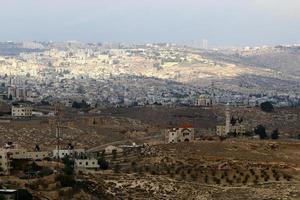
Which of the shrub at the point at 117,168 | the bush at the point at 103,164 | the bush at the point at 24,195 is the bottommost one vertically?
the shrub at the point at 117,168

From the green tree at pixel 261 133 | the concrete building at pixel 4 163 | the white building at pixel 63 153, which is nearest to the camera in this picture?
the concrete building at pixel 4 163

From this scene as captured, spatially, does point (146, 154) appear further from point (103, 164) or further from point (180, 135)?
point (180, 135)

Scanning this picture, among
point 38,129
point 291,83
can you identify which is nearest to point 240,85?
point 291,83

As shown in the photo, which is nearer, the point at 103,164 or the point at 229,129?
the point at 103,164

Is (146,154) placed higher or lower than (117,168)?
higher

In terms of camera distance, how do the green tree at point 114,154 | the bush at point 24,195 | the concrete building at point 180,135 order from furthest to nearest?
the concrete building at point 180,135 < the green tree at point 114,154 < the bush at point 24,195

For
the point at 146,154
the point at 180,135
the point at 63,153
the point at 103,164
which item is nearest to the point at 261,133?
the point at 180,135

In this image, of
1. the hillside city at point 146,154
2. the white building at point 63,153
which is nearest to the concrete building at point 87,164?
the hillside city at point 146,154

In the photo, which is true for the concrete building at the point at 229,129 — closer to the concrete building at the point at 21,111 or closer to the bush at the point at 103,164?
the concrete building at the point at 21,111

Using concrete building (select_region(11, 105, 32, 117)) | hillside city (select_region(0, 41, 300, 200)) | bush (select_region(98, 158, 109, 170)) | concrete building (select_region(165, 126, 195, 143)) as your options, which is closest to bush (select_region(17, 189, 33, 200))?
hillside city (select_region(0, 41, 300, 200))

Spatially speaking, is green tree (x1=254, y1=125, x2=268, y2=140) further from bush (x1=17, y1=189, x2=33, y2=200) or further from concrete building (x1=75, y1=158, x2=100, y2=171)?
bush (x1=17, y1=189, x2=33, y2=200)

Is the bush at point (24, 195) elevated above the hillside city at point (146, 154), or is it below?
above
